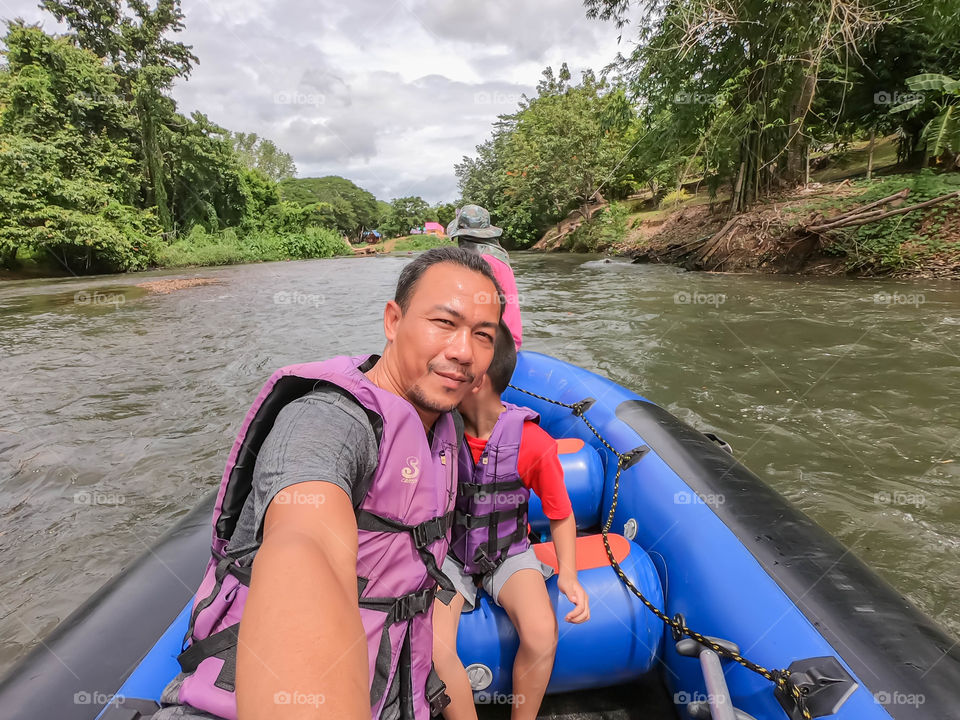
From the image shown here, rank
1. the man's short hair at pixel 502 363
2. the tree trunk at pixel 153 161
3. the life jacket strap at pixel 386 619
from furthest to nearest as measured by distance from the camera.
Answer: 1. the tree trunk at pixel 153 161
2. the man's short hair at pixel 502 363
3. the life jacket strap at pixel 386 619

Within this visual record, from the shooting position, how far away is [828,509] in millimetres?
2738

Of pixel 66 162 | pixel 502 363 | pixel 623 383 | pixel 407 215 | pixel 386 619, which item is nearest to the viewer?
pixel 386 619

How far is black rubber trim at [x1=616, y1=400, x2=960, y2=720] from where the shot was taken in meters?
1.11

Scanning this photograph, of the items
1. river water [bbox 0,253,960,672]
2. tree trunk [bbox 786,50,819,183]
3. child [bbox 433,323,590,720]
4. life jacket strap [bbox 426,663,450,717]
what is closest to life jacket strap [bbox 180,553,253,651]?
life jacket strap [bbox 426,663,450,717]

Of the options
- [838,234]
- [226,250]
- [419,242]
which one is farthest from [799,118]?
[419,242]

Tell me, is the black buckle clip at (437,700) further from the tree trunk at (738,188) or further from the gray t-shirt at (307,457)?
the tree trunk at (738,188)

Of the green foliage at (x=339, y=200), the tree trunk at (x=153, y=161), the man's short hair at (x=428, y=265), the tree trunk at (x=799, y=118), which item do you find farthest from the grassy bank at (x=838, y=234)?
the green foliage at (x=339, y=200)

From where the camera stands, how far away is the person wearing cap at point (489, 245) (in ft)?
9.53

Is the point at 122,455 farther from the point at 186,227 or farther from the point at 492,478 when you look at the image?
the point at 186,227

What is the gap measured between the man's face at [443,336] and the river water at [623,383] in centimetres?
233

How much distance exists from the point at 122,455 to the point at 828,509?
4.82 metres

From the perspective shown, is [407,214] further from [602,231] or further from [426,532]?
[426,532]

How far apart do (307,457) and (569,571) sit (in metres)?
1.06

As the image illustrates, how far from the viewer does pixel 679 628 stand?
139 cm
